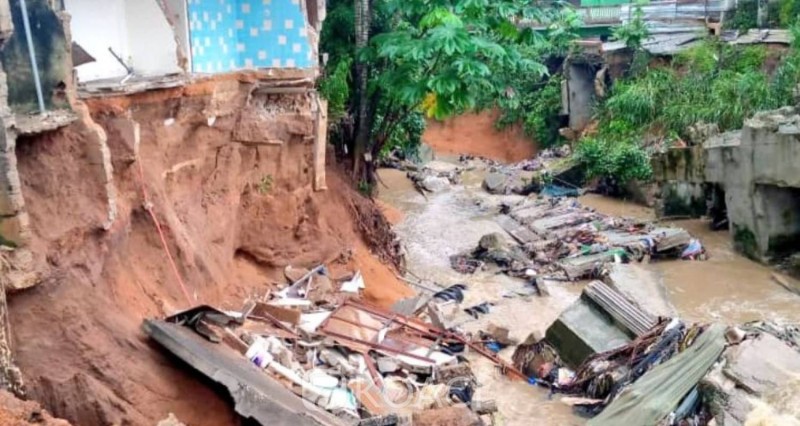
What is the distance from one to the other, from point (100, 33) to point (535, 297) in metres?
9.36

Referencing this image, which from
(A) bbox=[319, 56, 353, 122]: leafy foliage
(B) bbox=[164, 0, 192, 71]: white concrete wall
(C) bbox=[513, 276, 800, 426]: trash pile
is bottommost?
(C) bbox=[513, 276, 800, 426]: trash pile

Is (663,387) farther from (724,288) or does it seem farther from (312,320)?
(724,288)

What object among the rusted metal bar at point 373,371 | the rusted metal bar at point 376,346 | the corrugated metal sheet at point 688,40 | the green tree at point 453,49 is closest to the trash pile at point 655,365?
the rusted metal bar at point 376,346

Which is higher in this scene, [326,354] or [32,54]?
[32,54]

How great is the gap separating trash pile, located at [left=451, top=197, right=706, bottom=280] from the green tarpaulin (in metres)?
6.95

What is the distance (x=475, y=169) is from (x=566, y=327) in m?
21.2

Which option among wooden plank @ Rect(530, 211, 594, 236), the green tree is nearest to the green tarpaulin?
the green tree

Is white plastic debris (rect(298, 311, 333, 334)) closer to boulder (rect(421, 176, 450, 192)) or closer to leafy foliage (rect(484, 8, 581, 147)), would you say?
boulder (rect(421, 176, 450, 192))

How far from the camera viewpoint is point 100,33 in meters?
9.04

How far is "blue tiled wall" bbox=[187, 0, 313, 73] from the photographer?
10773 millimetres

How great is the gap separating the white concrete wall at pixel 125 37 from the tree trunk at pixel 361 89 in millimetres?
5552

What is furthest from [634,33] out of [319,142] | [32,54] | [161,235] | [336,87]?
[32,54]

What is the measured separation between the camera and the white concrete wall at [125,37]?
8.84m

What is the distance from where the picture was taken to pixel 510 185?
25.8 meters
